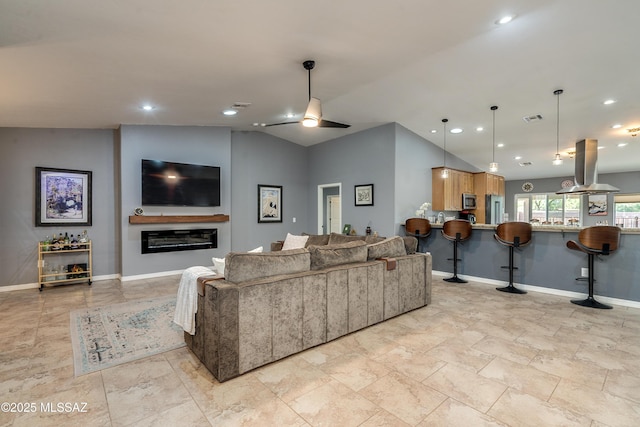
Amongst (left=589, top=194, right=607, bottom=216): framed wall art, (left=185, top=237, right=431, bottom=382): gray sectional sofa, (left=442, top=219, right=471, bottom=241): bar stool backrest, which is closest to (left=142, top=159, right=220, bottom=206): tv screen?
(left=185, top=237, right=431, bottom=382): gray sectional sofa

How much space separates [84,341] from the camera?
290 centimetres

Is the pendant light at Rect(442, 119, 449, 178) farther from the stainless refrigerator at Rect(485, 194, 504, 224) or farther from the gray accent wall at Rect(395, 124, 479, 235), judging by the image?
the stainless refrigerator at Rect(485, 194, 504, 224)

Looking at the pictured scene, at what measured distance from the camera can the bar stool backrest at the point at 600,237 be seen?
376 centimetres

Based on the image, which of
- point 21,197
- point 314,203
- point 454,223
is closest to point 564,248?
point 454,223

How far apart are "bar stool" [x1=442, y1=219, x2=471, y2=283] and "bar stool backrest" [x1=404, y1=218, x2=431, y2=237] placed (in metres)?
0.31

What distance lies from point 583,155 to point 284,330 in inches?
247

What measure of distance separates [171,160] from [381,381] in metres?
5.42

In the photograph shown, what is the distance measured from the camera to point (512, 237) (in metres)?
4.62

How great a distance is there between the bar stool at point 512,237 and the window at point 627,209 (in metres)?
7.32

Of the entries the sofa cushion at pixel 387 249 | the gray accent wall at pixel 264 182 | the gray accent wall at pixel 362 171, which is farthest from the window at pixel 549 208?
the sofa cushion at pixel 387 249

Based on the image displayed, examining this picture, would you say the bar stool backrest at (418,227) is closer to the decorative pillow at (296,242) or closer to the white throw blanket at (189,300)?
the decorative pillow at (296,242)

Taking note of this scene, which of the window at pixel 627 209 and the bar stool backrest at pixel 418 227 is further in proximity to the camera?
the window at pixel 627 209

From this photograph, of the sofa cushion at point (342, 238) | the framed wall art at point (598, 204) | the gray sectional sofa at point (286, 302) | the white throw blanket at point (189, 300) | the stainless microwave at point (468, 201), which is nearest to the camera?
the gray sectional sofa at point (286, 302)

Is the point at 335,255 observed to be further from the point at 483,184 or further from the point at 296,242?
the point at 483,184
